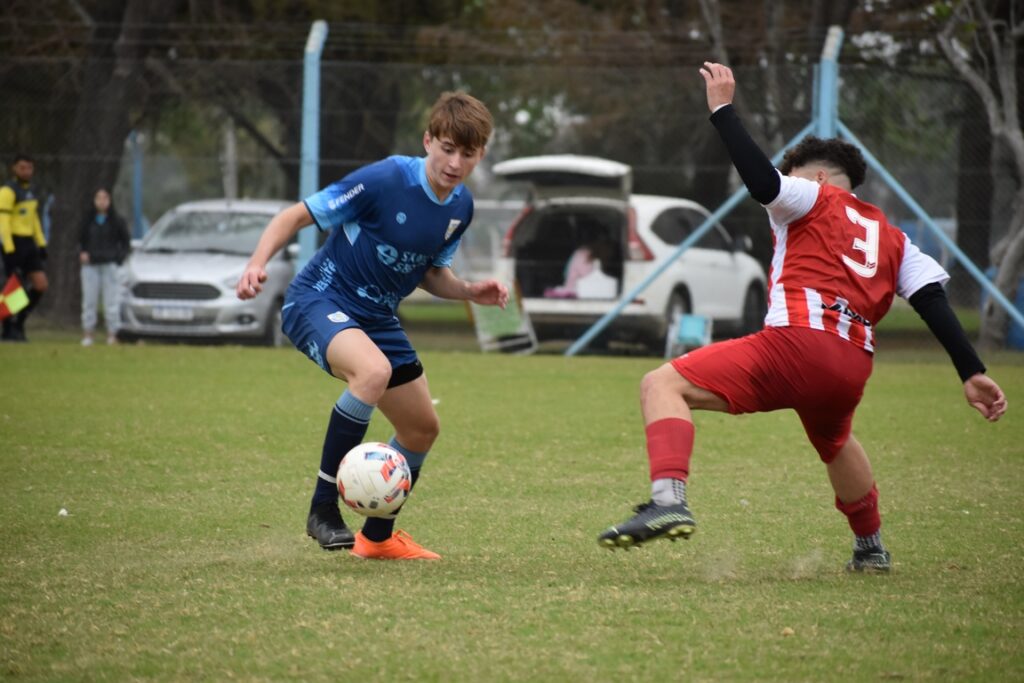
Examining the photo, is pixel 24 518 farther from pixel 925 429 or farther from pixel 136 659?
pixel 925 429

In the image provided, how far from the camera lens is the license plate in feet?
54.2

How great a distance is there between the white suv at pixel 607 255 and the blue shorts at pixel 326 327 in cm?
1038

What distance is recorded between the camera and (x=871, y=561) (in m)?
5.54

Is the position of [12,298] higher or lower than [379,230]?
lower

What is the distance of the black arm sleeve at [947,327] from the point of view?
17.3 ft

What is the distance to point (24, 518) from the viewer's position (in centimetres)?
648

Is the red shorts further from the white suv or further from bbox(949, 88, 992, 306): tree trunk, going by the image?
bbox(949, 88, 992, 306): tree trunk

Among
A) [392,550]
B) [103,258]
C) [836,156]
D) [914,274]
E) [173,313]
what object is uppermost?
[836,156]

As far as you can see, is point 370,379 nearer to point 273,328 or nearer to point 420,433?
point 420,433

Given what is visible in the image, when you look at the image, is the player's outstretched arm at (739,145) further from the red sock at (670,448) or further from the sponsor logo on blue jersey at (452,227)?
the sponsor logo on blue jersey at (452,227)

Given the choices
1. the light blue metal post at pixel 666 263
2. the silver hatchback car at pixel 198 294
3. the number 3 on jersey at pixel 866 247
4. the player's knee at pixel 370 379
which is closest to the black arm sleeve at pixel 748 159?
the number 3 on jersey at pixel 866 247

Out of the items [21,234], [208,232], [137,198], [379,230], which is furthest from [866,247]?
[137,198]

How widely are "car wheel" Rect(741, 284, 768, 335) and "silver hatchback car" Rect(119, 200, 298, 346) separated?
5629 millimetres

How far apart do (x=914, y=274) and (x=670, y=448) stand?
1203 millimetres
